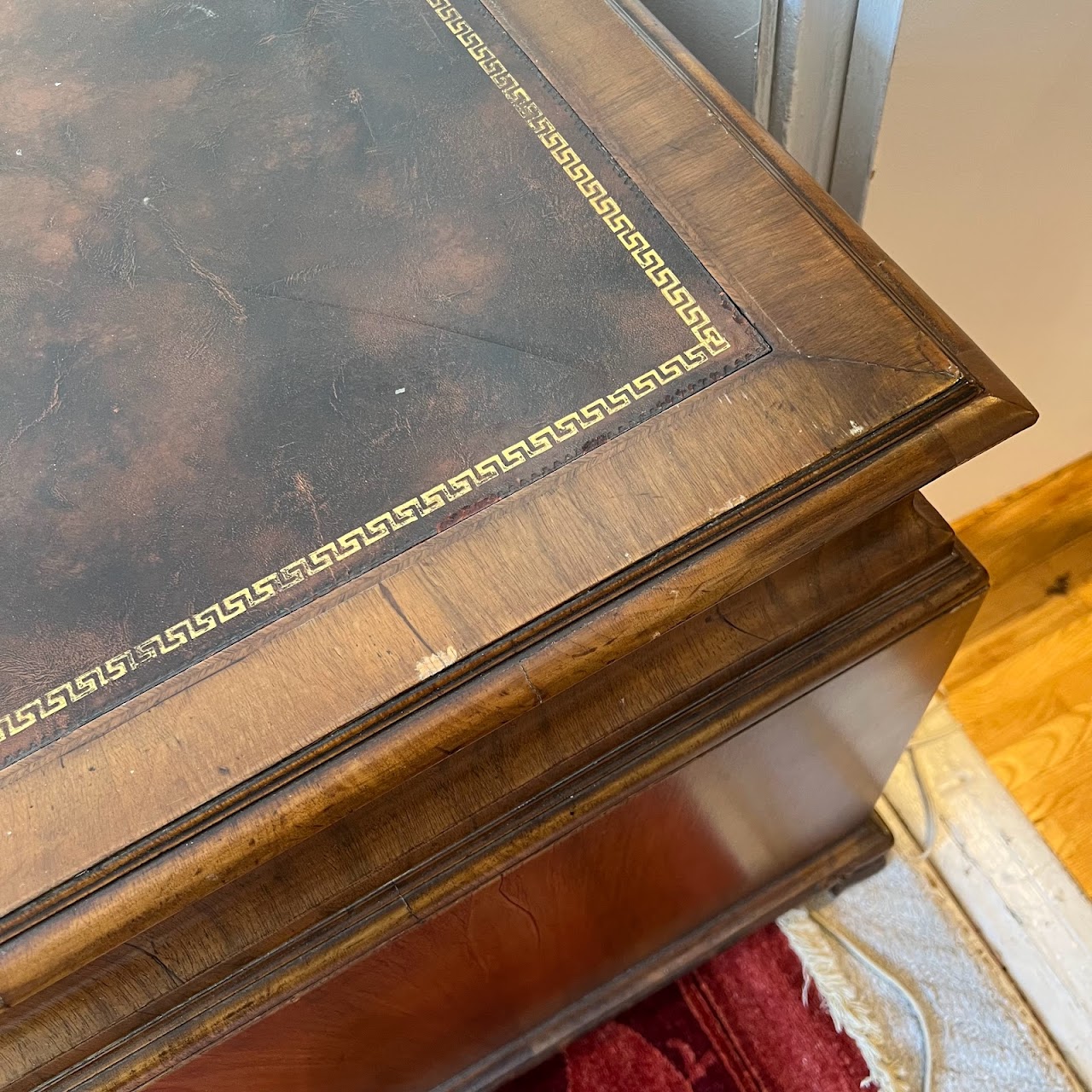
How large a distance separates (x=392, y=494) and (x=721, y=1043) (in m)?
0.66

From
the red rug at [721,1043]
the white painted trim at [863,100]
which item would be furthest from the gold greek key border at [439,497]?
the red rug at [721,1043]

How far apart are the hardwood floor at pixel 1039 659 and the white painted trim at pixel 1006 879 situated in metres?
0.03

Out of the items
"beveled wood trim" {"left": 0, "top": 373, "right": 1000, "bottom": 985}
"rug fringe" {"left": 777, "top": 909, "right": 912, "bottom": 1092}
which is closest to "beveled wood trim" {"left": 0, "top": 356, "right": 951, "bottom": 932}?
→ "beveled wood trim" {"left": 0, "top": 373, "right": 1000, "bottom": 985}

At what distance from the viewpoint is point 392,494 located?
0.40 m

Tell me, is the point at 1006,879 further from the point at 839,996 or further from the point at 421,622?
the point at 421,622

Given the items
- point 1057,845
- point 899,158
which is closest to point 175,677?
point 899,158

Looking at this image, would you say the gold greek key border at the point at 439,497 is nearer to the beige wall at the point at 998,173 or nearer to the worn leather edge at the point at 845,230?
the worn leather edge at the point at 845,230

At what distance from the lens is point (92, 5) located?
0.56 m

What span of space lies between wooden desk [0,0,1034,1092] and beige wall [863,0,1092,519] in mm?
169

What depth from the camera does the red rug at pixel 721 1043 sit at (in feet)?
2.77

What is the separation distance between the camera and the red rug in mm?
845

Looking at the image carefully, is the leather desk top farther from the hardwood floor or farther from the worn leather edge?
the hardwood floor

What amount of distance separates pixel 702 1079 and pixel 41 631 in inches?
27.0

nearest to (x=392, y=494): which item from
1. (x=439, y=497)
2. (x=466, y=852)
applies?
(x=439, y=497)
